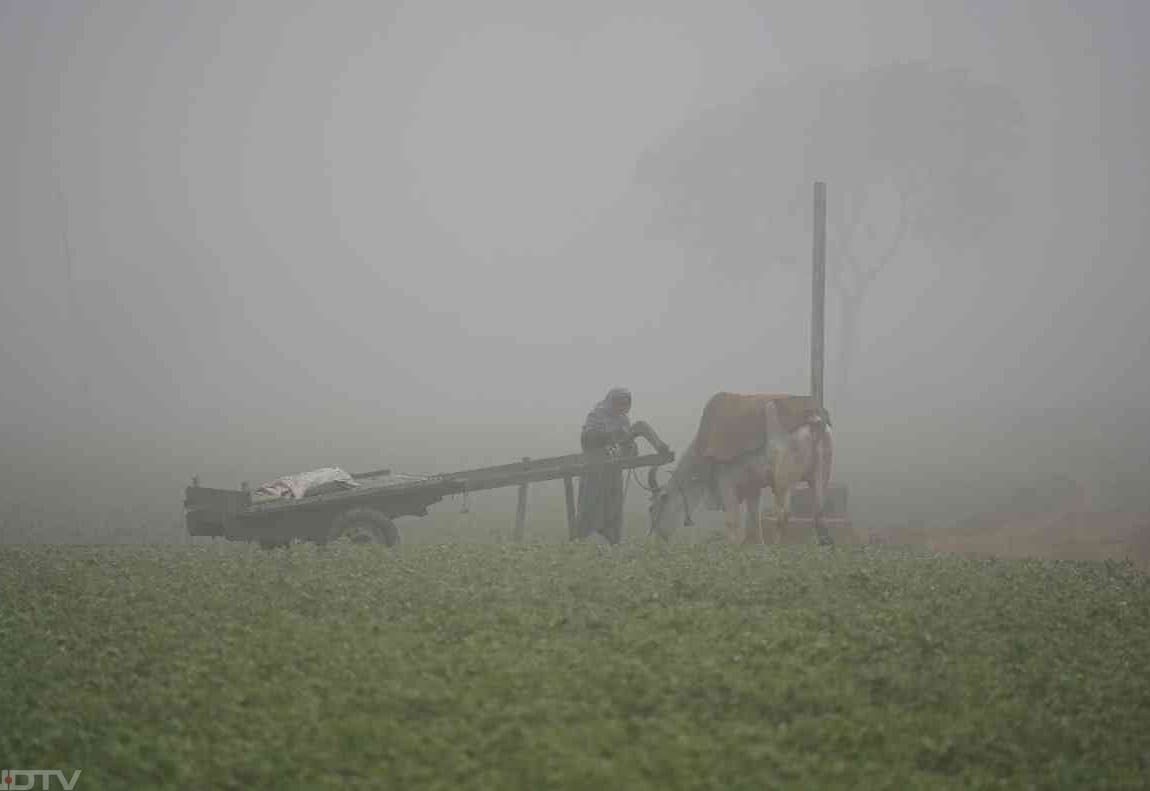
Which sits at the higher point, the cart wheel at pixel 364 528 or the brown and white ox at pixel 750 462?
the brown and white ox at pixel 750 462

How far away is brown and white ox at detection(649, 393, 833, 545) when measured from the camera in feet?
51.3

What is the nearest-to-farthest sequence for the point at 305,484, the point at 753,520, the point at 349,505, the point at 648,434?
the point at 349,505
the point at 305,484
the point at 648,434
the point at 753,520

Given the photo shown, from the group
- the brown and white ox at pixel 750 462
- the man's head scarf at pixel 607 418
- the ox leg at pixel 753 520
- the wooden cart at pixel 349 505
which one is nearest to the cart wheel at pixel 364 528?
the wooden cart at pixel 349 505

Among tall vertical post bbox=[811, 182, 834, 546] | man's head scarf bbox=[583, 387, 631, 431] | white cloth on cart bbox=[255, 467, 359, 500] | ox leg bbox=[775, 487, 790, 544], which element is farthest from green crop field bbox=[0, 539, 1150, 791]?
tall vertical post bbox=[811, 182, 834, 546]

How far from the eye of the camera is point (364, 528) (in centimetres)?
1462

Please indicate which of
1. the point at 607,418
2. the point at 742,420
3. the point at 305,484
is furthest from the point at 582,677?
the point at 742,420

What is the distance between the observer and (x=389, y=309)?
110m

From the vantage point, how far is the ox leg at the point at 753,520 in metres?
16.4

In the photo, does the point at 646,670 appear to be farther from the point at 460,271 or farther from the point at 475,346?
the point at 460,271

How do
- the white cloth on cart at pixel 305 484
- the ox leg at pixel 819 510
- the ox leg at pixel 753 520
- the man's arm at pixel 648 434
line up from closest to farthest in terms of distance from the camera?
1. the white cloth on cart at pixel 305 484
2. the man's arm at pixel 648 434
3. the ox leg at pixel 819 510
4. the ox leg at pixel 753 520

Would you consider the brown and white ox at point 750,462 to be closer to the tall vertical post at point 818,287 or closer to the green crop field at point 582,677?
the green crop field at point 582,677

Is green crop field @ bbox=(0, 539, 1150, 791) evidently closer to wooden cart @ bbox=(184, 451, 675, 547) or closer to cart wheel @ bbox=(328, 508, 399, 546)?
wooden cart @ bbox=(184, 451, 675, 547)

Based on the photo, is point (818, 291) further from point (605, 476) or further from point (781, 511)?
point (605, 476)

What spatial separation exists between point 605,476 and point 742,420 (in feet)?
7.19
